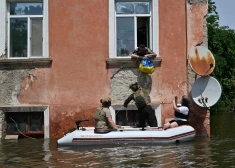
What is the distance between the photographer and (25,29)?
46.2 feet

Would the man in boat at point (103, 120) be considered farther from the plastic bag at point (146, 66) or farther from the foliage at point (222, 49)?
the foliage at point (222, 49)

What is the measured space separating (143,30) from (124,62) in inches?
48.7

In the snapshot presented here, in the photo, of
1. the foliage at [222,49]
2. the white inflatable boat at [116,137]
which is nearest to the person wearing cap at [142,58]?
the white inflatable boat at [116,137]

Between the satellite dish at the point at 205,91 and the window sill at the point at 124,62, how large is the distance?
131 centimetres

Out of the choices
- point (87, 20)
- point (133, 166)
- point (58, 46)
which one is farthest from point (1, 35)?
point (133, 166)

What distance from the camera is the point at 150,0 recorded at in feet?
45.6

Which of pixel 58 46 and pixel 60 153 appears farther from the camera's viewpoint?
pixel 58 46

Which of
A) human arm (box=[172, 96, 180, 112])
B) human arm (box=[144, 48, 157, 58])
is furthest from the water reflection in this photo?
human arm (box=[144, 48, 157, 58])

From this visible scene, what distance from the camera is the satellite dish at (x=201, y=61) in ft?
43.9

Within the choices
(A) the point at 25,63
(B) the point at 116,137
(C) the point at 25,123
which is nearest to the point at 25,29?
(A) the point at 25,63

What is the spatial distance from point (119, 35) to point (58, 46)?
74.9 inches

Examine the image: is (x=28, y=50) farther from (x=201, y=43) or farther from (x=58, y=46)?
(x=201, y=43)

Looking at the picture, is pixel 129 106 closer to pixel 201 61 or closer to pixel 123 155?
pixel 201 61

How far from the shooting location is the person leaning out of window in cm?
1351
